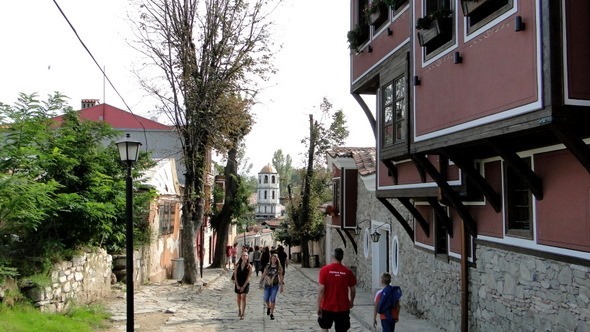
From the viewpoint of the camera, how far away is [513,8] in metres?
6.36

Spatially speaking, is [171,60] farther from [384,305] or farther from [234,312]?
[384,305]

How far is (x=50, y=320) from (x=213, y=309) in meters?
5.56

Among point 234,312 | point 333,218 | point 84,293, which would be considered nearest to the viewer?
point 84,293

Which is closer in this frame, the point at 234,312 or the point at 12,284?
the point at 12,284

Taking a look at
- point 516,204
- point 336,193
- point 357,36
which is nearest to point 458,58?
point 516,204

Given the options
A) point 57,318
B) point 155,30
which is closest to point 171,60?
point 155,30

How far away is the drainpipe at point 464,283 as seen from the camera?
9.73m

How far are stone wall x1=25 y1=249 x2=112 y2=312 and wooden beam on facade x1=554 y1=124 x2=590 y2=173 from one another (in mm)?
9373

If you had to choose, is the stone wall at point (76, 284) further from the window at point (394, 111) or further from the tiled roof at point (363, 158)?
the tiled roof at point (363, 158)

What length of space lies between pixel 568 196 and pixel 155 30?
17058 mm

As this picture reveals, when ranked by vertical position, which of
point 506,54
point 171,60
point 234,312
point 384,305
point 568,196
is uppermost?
point 171,60

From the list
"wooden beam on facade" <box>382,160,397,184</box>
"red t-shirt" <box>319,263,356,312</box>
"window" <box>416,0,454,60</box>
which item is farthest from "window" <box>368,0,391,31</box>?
"red t-shirt" <box>319,263,356,312</box>

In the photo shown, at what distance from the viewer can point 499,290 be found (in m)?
8.70

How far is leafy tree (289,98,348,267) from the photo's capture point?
1383 inches
